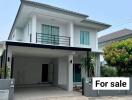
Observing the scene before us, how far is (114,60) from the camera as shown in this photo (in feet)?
56.2

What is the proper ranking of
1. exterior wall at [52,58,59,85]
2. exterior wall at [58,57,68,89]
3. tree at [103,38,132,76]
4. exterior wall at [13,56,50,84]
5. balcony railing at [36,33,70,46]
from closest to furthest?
tree at [103,38,132,76] → balcony railing at [36,33,70,46] → exterior wall at [58,57,68,89] → exterior wall at [52,58,59,85] → exterior wall at [13,56,50,84]

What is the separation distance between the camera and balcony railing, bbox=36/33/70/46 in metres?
17.6

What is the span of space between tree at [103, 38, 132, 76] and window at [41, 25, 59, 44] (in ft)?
18.3

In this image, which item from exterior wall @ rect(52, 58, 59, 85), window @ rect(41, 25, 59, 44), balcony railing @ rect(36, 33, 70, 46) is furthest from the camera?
exterior wall @ rect(52, 58, 59, 85)

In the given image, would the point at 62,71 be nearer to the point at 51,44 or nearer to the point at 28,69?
the point at 51,44

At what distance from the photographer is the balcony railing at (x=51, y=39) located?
693 inches

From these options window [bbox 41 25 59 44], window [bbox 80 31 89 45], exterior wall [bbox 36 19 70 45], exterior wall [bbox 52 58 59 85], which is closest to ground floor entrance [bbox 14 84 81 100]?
exterior wall [bbox 52 58 59 85]

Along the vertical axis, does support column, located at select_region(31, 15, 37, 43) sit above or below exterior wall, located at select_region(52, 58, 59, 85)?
above

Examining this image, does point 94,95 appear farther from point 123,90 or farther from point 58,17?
point 58,17

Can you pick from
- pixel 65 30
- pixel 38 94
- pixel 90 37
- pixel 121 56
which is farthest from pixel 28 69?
pixel 121 56

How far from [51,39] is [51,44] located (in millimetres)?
2787

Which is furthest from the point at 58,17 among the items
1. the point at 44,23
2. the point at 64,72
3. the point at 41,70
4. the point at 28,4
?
the point at 41,70

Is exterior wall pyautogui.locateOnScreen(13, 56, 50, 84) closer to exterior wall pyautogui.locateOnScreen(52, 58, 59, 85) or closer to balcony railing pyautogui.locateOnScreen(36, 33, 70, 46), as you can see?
exterior wall pyautogui.locateOnScreen(52, 58, 59, 85)

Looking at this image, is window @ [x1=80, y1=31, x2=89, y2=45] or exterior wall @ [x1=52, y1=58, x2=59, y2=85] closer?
exterior wall @ [x1=52, y1=58, x2=59, y2=85]
